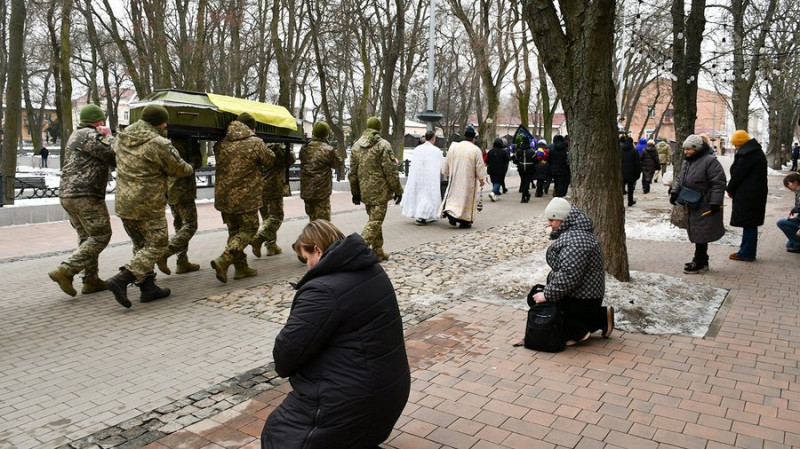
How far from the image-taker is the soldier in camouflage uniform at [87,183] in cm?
678

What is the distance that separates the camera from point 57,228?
39.6 ft

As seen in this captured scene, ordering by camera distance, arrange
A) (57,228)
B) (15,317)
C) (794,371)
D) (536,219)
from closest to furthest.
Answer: (794,371) < (15,317) < (57,228) < (536,219)

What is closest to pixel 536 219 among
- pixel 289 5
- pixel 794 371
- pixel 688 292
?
pixel 688 292

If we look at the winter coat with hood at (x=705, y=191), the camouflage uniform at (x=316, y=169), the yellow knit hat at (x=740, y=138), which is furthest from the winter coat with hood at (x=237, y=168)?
the yellow knit hat at (x=740, y=138)

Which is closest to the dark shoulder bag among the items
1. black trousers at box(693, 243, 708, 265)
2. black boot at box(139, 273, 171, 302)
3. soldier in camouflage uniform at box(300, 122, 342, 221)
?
black boot at box(139, 273, 171, 302)

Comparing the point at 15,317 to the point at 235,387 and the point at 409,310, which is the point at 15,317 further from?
the point at 409,310

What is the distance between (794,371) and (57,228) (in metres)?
11.7

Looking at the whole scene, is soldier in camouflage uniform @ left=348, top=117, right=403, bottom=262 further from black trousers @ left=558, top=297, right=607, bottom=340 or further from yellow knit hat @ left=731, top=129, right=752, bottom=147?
yellow knit hat @ left=731, top=129, right=752, bottom=147

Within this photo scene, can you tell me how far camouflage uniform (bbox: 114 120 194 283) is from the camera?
648 centimetres

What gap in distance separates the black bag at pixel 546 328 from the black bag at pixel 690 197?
3.84m

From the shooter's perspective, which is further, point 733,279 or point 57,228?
point 57,228

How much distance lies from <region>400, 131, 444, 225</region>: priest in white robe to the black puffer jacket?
9689 mm

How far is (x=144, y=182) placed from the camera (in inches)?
259

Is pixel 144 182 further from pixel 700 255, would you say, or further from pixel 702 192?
pixel 700 255
